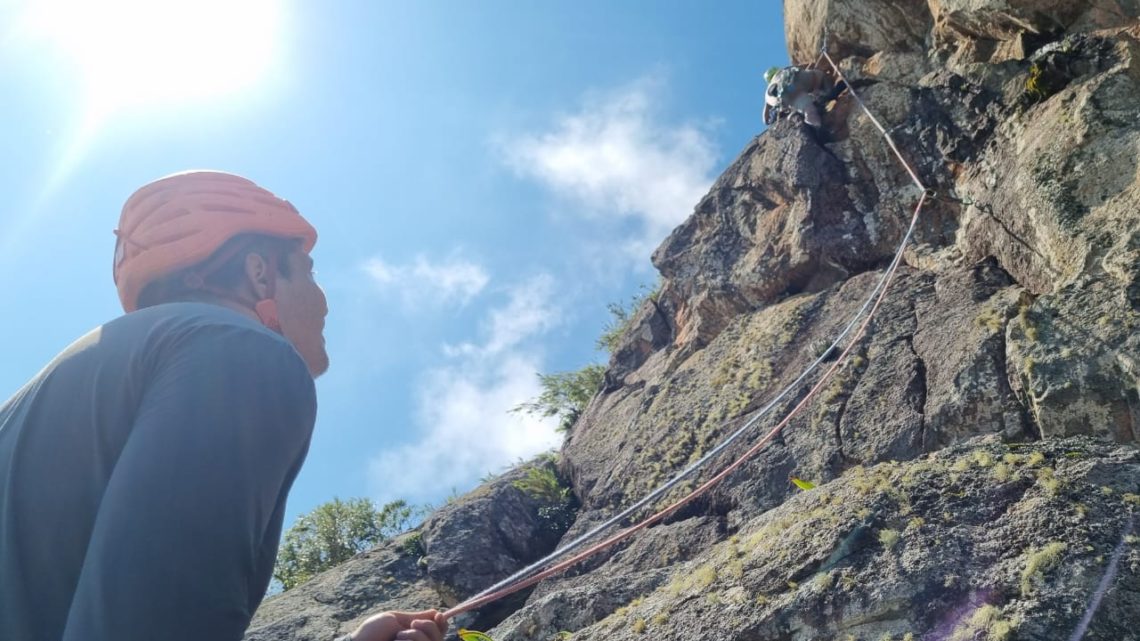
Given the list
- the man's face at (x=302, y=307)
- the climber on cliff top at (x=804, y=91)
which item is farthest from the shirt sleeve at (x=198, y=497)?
the climber on cliff top at (x=804, y=91)

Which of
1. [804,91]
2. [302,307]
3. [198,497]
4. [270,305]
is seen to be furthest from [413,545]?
[198,497]

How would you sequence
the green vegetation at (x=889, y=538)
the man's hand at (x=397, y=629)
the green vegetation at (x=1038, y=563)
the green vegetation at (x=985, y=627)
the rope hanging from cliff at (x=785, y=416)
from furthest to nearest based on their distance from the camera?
the rope hanging from cliff at (x=785, y=416)
the green vegetation at (x=889, y=538)
the green vegetation at (x=1038, y=563)
the green vegetation at (x=985, y=627)
the man's hand at (x=397, y=629)

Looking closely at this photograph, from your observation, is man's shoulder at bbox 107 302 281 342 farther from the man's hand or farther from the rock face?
the rock face

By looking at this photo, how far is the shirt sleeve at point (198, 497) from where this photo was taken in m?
1.49

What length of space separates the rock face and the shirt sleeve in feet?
11.2

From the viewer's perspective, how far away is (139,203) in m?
2.59

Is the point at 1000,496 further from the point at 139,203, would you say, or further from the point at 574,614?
the point at 139,203

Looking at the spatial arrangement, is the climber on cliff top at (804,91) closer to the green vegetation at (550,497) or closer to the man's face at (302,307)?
the green vegetation at (550,497)

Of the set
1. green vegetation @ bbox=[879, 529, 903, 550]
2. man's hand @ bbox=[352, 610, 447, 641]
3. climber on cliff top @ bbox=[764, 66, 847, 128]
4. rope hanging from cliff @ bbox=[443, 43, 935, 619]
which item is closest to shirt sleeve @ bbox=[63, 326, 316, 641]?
man's hand @ bbox=[352, 610, 447, 641]

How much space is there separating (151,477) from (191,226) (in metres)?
1.05

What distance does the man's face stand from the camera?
2605mm

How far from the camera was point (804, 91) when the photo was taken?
442 inches

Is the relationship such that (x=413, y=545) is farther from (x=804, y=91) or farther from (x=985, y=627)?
(x=804, y=91)

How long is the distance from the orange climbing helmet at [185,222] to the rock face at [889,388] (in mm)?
3343
